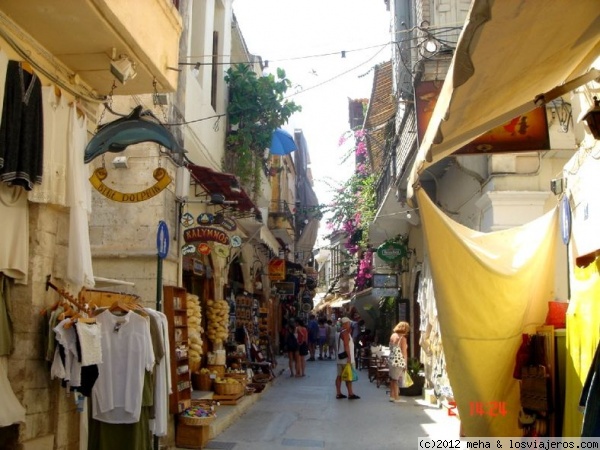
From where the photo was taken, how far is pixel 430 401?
12930mm

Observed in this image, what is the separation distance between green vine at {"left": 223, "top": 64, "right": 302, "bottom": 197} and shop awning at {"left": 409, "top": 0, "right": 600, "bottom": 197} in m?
11.0

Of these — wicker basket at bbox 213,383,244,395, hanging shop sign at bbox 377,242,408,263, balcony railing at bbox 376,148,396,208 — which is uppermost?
balcony railing at bbox 376,148,396,208

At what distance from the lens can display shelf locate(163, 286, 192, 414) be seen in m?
8.82

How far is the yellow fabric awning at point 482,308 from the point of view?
16.2 feet

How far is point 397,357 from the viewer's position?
1298 centimetres

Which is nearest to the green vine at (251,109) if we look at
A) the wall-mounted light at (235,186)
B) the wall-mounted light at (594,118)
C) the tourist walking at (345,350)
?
the wall-mounted light at (235,186)

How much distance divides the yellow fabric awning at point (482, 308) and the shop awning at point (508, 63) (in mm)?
1089

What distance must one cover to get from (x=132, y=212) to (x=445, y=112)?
708 centimetres

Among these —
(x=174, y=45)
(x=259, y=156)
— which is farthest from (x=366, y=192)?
(x=174, y=45)

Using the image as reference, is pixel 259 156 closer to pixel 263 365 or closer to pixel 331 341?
pixel 263 365

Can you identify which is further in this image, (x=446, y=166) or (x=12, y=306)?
(x=446, y=166)

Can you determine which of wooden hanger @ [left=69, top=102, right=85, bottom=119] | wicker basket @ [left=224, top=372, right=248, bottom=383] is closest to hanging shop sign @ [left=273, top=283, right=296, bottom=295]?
wicker basket @ [left=224, top=372, right=248, bottom=383]

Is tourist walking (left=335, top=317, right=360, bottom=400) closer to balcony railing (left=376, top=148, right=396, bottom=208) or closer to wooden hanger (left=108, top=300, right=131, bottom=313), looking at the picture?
balcony railing (left=376, top=148, right=396, bottom=208)
